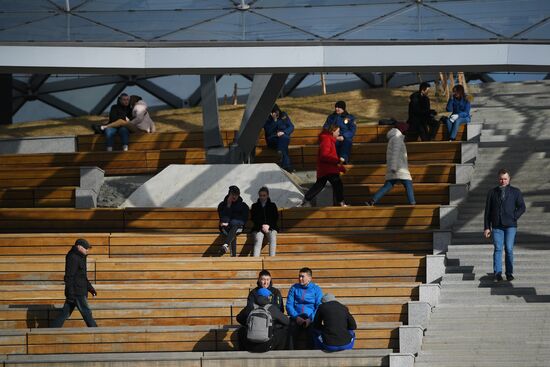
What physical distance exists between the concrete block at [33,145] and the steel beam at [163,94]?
6.58 metres

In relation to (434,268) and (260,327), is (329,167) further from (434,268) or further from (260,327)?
(260,327)

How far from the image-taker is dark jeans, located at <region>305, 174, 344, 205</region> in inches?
1024

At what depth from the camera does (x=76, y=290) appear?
71.6 ft

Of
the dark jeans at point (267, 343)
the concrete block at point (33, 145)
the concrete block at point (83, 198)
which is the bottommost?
the dark jeans at point (267, 343)

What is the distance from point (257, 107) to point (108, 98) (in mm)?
12419

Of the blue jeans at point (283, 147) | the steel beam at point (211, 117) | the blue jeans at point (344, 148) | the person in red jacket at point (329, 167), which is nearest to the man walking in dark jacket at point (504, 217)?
the person in red jacket at point (329, 167)

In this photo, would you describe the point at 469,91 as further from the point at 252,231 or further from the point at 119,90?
the point at 252,231

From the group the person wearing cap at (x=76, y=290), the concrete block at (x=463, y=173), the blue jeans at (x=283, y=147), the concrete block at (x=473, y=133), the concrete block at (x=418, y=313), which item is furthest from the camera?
the concrete block at (x=473, y=133)

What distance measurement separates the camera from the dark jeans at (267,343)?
20.6 metres

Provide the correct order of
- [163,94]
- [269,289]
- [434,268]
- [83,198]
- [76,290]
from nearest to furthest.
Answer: [269,289], [76,290], [434,268], [83,198], [163,94]

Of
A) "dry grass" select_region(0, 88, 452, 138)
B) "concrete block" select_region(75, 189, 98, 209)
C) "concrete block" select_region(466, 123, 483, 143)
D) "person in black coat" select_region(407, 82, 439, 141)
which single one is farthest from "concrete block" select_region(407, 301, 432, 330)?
"dry grass" select_region(0, 88, 452, 138)

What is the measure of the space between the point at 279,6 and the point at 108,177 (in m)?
5.81

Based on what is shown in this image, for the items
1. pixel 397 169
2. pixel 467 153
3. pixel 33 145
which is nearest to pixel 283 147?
pixel 467 153

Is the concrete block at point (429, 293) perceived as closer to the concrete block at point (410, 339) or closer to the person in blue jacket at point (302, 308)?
the concrete block at point (410, 339)
